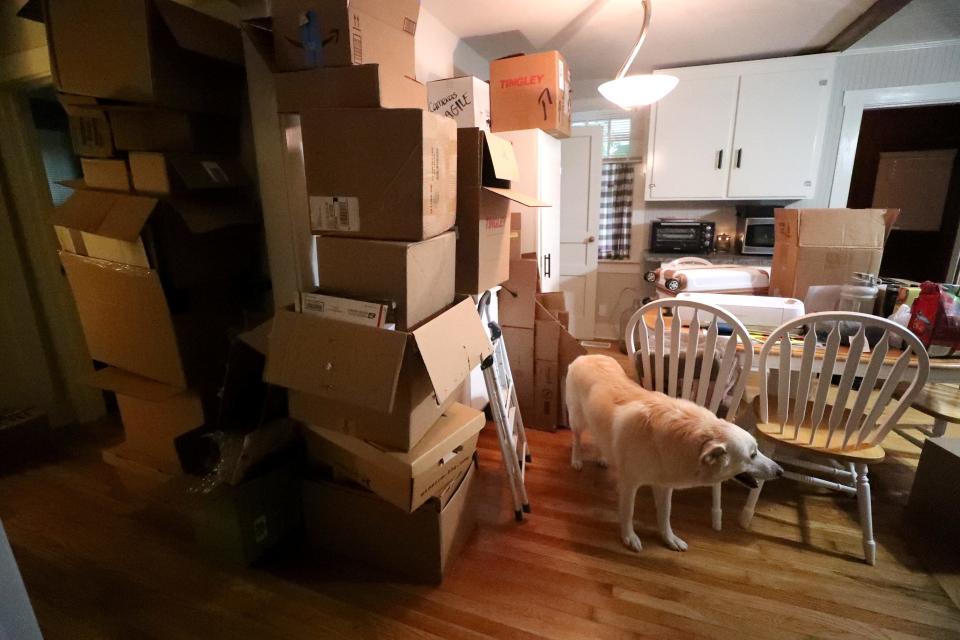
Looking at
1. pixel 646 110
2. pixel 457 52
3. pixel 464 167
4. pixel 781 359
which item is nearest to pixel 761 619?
pixel 781 359

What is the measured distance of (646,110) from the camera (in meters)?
3.82

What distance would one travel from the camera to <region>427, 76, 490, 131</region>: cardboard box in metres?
2.44

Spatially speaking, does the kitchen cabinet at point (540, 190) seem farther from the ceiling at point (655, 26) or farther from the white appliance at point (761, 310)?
the white appliance at point (761, 310)

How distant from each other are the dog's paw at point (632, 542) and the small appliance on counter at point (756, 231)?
2852 millimetres

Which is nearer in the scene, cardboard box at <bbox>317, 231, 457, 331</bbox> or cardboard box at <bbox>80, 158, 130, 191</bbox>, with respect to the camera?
cardboard box at <bbox>317, 231, 457, 331</bbox>

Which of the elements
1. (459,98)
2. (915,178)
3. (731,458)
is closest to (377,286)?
(731,458)

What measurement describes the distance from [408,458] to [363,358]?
35cm

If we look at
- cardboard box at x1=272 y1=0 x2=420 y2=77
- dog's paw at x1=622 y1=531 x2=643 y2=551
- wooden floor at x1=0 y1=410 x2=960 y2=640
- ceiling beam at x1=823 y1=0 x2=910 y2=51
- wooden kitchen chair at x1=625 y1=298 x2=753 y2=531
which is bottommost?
wooden floor at x1=0 y1=410 x2=960 y2=640

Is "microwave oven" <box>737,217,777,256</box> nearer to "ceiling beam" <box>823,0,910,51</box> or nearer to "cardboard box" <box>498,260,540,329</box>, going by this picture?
"ceiling beam" <box>823,0,910,51</box>

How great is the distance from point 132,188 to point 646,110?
3.70 meters

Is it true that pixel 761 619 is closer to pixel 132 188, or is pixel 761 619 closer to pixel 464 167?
pixel 464 167

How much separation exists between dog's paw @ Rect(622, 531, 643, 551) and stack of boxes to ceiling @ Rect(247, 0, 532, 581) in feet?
2.26

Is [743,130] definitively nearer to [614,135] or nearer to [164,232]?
[614,135]

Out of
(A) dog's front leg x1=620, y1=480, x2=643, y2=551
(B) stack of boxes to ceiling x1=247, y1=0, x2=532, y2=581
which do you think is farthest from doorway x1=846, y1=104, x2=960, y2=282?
(B) stack of boxes to ceiling x1=247, y1=0, x2=532, y2=581
